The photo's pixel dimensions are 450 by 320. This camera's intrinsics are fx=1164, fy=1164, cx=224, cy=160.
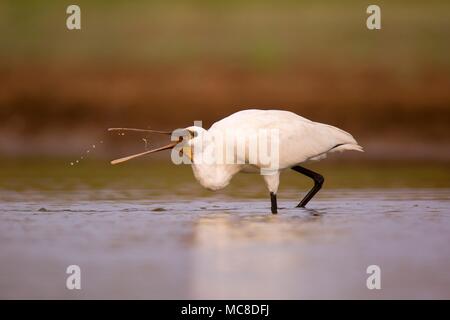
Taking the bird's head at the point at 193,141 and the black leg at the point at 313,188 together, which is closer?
the bird's head at the point at 193,141

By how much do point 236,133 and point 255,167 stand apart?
20.8 inches

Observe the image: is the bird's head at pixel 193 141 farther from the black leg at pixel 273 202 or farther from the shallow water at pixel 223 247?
the black leg at pixel 273 202

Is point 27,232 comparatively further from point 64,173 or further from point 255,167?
point 64,173

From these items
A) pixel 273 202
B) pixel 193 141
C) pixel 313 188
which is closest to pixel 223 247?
pixel 193 141

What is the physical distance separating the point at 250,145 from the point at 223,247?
2.34 metres

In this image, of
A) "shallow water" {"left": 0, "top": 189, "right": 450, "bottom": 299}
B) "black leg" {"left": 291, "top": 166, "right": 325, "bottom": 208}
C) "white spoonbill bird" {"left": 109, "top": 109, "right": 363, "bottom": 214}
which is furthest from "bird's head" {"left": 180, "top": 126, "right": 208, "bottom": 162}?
"black leg" {"left": 291, "top": 166, "right": 325, "bottom": 208}

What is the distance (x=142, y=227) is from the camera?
Result: 10.8 meters

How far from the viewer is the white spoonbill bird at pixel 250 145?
11781 mm

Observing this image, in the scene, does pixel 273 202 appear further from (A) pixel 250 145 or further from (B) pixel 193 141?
(B) pixel 193 141

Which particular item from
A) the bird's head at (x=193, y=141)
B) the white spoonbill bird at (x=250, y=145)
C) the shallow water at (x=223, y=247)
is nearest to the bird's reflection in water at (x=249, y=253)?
the shallow water at (x=223, y=247)

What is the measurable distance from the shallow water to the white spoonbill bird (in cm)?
43

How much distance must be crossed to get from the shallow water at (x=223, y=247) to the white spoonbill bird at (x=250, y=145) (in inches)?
17.1
